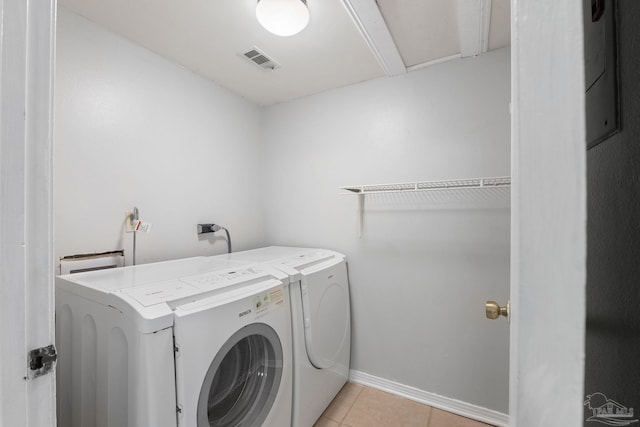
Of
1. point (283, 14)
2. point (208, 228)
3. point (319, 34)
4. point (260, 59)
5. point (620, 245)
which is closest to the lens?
point (620, 245)

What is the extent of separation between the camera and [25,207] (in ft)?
1.48

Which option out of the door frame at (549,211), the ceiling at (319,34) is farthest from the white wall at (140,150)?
the door frame at (549,211)

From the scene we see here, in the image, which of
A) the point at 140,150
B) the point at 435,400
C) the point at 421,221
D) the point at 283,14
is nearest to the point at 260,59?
the point at 283,14

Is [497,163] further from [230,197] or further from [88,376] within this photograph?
[88,376]

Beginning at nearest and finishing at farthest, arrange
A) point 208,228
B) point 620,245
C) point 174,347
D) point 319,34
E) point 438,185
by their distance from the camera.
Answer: point 620,245 < point 174,347 < point 319,34 < point 438,185 < point 208,228

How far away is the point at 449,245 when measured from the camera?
63.4 inches

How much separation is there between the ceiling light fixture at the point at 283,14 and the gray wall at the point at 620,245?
105 cm

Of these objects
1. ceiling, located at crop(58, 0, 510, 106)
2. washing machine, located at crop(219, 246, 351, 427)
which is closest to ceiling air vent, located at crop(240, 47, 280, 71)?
ceiling, located at crop(58, 0, 510, 106)

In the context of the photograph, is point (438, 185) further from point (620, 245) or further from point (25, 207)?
point (25, 207)

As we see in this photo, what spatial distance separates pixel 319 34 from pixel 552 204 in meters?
1.54

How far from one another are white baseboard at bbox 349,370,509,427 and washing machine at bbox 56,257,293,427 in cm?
82

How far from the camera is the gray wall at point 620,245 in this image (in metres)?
0.38

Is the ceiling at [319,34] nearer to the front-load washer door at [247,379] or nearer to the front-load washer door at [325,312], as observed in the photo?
the front-load washer door at [325,312]

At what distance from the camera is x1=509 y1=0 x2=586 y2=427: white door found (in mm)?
223
